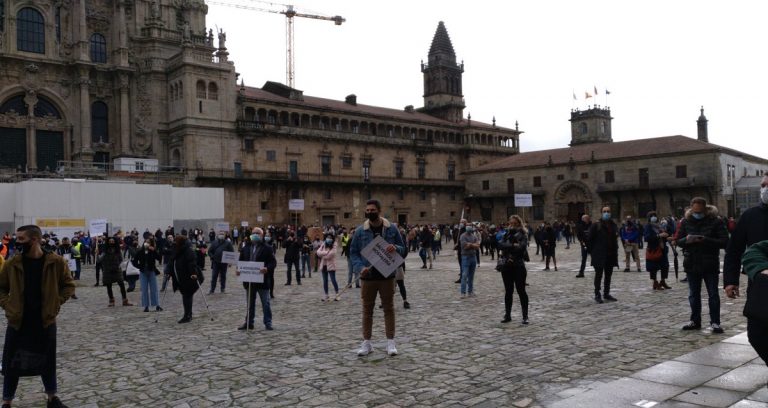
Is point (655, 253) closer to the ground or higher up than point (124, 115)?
closer to the ground

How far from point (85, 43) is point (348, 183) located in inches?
918

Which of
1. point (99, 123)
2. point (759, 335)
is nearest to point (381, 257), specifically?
point (759, 335)

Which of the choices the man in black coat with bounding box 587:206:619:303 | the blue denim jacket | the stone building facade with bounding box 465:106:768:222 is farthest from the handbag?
the stone building facade with bounding box 465:106:768:222

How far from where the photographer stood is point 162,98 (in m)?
45.4

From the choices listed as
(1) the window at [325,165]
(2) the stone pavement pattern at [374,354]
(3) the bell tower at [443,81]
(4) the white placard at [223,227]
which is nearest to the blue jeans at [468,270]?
(2) the stone pavement pattern at [374,354]

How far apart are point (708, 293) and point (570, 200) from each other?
48.4m

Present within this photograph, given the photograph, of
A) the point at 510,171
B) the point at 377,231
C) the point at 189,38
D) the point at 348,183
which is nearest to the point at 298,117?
the point at 348,183

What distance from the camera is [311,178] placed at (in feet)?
163

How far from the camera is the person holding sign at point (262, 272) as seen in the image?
9.26m

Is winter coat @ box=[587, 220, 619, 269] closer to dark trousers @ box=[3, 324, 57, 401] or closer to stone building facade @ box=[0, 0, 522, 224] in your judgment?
dark trousers @ box=[3, 324, 57, 401]

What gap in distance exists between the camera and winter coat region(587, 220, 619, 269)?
10961 millimetres

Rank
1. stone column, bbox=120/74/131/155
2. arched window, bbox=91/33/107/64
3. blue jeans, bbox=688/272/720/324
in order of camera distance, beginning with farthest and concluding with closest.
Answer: arched window, bbox=91/33/107/64 < stone column, bbox=120/74/131/155 < blue jeans, bbox=688/272/720/324

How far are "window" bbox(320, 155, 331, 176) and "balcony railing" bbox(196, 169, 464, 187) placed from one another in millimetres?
587

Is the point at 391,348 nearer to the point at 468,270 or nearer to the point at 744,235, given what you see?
the point at 744,235
